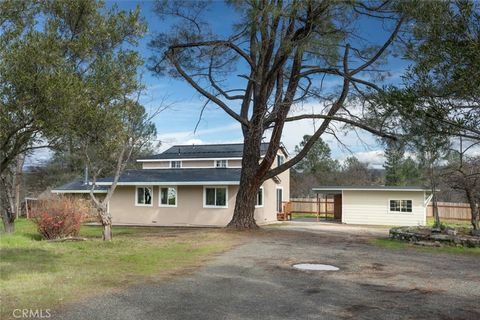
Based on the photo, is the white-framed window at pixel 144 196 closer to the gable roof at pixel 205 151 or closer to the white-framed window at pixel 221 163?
the white-framed window at pixel 221 163

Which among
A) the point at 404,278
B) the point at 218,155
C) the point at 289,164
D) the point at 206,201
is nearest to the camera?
the point at 404,278

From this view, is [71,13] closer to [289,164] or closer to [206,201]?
[289,164]

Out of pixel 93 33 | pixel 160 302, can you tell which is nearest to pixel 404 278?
pixel 160 302

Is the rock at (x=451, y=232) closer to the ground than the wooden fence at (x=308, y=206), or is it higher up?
closer to the ground

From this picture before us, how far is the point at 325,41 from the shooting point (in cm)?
1457

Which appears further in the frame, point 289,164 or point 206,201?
point 206,201

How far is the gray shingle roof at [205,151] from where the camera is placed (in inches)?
1218

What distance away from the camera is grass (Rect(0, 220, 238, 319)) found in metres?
6.75

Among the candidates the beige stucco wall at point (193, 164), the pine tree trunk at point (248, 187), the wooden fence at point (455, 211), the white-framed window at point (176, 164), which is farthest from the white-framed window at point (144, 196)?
the wooden fence at point (455, 211)

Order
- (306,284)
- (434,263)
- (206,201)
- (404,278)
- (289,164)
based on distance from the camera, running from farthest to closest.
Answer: (206,201) → (289,164) → (434,263) → (404,278) → (306,284)

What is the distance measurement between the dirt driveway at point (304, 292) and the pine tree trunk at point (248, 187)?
6.68 metres

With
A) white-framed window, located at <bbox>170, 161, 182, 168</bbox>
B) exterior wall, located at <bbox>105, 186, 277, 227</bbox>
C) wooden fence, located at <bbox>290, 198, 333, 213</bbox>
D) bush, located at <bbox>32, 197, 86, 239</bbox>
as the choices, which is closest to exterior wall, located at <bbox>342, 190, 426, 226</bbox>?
exterior wall, located at <bbox>105, 186, 277, 227</bbox>

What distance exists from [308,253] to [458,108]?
→ 8.40 metres

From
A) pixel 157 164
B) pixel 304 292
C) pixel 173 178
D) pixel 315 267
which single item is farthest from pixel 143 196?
pixel 304 292
